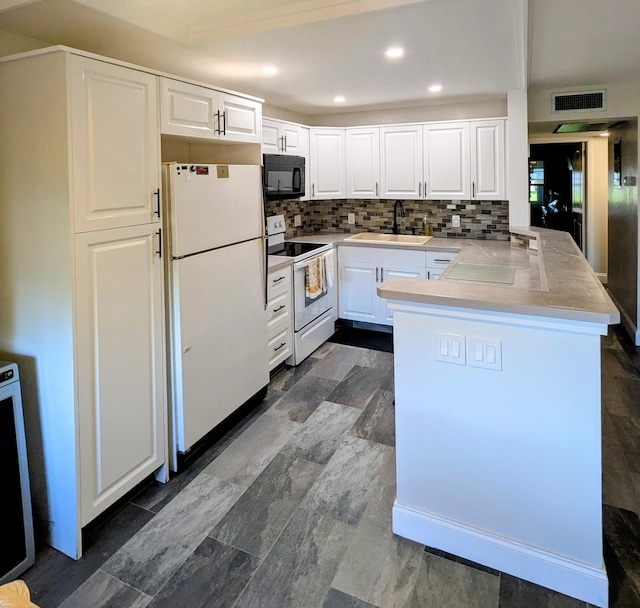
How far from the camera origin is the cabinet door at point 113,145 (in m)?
1.78

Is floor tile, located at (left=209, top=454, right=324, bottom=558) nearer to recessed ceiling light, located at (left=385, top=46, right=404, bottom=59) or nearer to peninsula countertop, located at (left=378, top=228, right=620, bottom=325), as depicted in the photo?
peninsula countertop, located at (left=378, top=228, right=620, bottom=325)

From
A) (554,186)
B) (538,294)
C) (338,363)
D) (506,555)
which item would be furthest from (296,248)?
(554,186)

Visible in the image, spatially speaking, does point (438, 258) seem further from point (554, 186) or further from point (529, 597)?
point (554, 186)

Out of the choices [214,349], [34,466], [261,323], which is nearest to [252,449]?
[214,349]

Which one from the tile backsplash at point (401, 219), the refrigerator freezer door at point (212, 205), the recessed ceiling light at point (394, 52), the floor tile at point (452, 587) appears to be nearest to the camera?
the floor tile at point (452, 587)

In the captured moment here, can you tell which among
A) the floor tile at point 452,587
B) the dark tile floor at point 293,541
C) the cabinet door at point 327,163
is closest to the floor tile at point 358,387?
the dark tile floor at point 293,541

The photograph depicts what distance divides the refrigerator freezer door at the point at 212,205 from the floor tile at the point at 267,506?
48.7 inches

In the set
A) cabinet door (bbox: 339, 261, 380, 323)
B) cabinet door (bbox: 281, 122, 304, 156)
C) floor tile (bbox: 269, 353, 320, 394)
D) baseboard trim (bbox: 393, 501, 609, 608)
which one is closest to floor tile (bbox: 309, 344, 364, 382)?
Result: floor tile (bbox: 269, 353, 320, 394)

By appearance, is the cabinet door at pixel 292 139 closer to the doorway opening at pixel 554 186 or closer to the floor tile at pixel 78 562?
the floor tile at pixel 78 562

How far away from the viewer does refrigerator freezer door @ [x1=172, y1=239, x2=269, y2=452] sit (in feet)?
7.94

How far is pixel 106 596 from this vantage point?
172 centimetres

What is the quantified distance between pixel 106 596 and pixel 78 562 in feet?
0.82

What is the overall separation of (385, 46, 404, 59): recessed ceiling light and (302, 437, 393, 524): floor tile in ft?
7.33

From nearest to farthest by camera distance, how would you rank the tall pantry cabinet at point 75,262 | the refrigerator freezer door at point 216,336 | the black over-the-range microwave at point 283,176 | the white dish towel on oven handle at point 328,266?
the tall pantry cabinet at point 75,262
the refrigerator freezer door at point 216,336
the black over-the-range microwave at point 283,176
the white dish towel on oven handle at point 328,266
